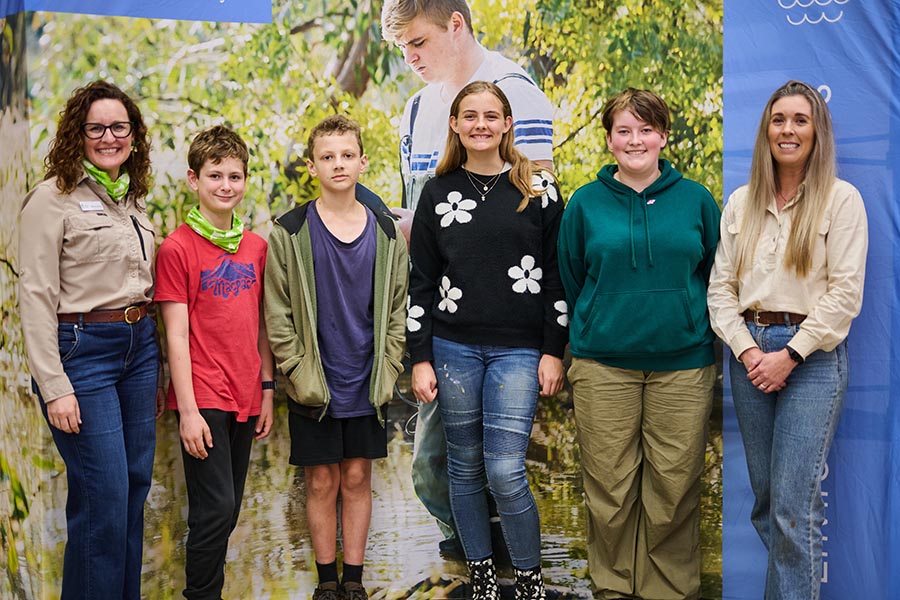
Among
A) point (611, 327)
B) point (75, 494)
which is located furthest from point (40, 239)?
point (611, 327)

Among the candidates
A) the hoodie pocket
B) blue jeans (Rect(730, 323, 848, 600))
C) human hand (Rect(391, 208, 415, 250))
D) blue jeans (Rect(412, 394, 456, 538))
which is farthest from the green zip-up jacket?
blue jeans (Rect(730, 323, 848, 600))

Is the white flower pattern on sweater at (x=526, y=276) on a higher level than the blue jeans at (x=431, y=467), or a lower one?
higher

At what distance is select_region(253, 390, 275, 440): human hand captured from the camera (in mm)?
2959

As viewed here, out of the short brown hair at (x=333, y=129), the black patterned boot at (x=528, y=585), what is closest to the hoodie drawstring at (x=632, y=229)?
the short brown hair at (x=333, y=129)

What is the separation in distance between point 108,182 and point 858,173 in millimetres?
2500

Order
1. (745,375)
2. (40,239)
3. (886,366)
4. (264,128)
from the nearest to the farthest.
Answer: (40,239) < (745,375) < (886,366) < (264,128)

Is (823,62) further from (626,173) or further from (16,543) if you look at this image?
(16,543)

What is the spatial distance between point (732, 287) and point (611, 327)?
0.42 meters

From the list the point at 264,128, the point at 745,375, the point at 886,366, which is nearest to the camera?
the point at 745,375

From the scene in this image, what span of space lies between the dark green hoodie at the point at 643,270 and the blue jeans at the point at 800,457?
0.25 m

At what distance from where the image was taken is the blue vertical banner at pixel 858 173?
290cm

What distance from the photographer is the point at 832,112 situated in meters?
2.96

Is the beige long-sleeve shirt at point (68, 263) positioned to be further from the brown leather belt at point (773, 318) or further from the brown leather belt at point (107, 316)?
the brown leather belt at point (773, 318)

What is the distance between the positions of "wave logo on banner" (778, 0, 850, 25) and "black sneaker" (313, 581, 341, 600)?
2.60m
